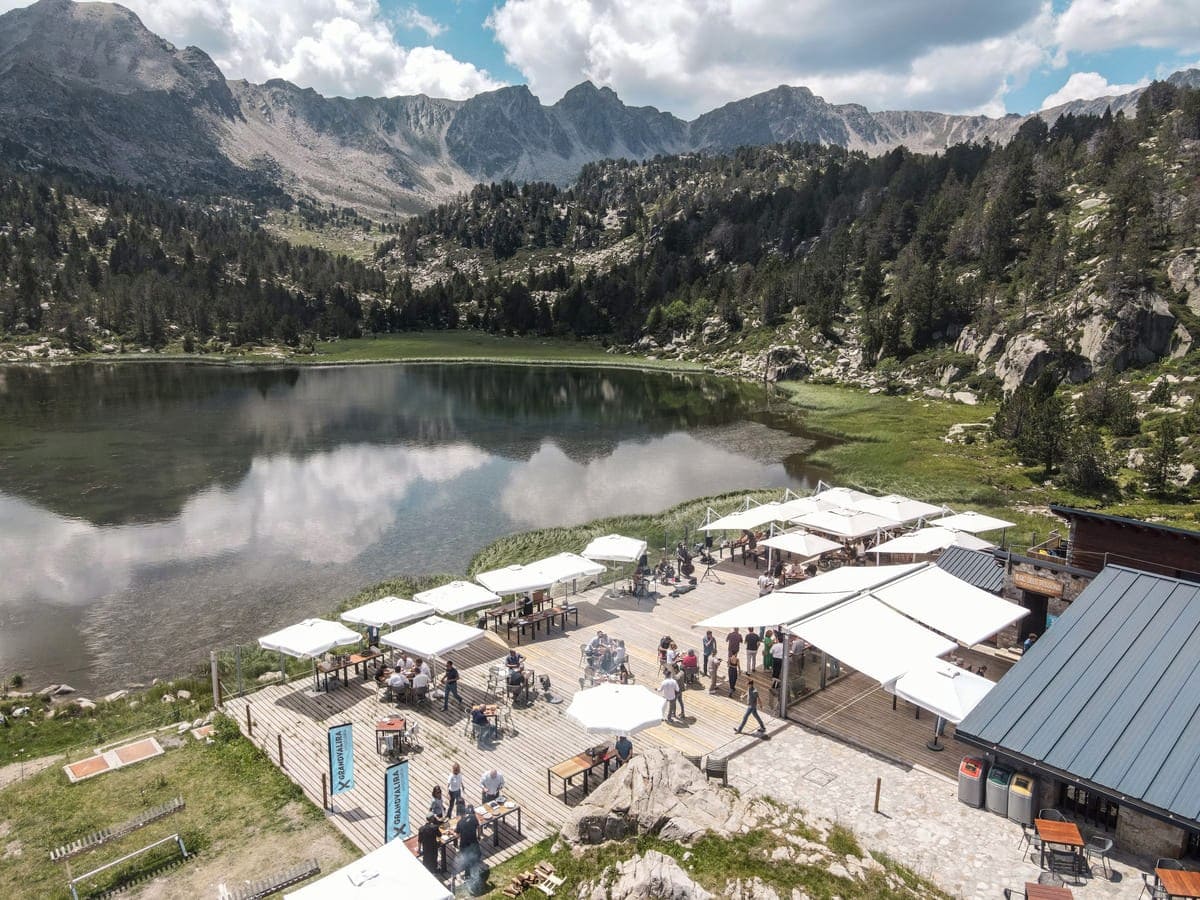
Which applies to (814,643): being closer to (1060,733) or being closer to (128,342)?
(1060,733)

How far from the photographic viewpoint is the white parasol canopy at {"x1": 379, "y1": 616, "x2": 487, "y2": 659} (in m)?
22.2

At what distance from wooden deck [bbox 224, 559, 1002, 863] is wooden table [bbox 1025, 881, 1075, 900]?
502 centimetres

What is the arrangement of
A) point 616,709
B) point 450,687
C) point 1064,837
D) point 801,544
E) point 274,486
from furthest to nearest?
point 274,486 → point 801,544 → point 450,687 → point 616,709 → point 1064,837

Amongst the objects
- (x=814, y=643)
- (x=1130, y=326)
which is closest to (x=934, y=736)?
(x=814, y=643)

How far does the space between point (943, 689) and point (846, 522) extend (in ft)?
55.0

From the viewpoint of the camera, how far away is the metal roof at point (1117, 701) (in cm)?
1405

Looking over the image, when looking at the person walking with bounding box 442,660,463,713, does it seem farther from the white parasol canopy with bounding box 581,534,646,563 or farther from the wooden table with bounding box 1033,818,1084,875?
the wooden table with bounding box 1033,818,1084,875

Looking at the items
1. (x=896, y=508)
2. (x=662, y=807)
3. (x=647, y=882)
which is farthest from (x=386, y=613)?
(x=896, y=508)

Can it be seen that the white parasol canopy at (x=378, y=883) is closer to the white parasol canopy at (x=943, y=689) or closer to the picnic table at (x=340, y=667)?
the picnic table at (x=340, y=667)

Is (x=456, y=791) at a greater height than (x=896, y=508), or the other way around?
(x=896, y=508)

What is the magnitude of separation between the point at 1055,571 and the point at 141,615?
37620 millimetres

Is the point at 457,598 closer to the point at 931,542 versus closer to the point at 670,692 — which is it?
the point at 670,692

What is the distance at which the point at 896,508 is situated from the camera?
36.7 meters

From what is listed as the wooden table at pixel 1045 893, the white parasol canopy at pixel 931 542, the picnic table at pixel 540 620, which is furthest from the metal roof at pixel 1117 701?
the picnic table at pixel 540 620
